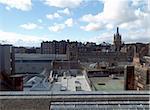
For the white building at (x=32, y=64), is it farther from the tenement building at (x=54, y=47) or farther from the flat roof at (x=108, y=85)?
the flat roof at (x=108, y=85)

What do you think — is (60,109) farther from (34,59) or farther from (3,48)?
(34,59)

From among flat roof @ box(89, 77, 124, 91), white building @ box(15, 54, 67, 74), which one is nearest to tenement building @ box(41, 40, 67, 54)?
white building @ box(15, 54, 67, 74)

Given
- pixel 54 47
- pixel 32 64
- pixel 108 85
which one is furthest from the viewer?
pixel 54 47

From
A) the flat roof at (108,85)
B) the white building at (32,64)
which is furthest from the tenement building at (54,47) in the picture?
the flat roof at (108,85)

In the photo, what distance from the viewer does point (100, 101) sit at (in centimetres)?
316

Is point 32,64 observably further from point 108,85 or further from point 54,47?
point 108,85

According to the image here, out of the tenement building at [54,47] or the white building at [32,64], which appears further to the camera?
the tenement building at [54,47]

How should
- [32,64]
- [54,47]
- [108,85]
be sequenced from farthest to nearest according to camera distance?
[54,47], [32,64], [108,85]

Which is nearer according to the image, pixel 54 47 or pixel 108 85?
pixel 108 85

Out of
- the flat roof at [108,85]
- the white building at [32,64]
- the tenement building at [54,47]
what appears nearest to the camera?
the flat roof at [108,85]

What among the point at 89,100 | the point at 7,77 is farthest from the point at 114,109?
the point at 7,77

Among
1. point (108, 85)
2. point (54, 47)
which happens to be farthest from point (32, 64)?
point (108, 85)

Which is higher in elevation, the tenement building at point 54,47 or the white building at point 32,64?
the tenement building at point 54,47

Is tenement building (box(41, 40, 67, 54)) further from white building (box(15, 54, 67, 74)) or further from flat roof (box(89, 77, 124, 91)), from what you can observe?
flat roof (box(89, 77, 124, 91))
